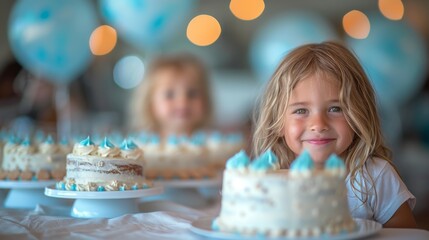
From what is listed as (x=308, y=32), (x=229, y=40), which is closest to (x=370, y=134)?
(x=308, y=32)

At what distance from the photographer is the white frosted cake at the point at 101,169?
88.6 inches

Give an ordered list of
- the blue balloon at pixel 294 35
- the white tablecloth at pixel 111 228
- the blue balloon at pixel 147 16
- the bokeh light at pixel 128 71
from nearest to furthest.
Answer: the white tablecloth at pixel 111 228 < the blue balloon at pixel 147 16 < the blue balloon at pixel 294 35 < the bokeh light at pixel 128 71

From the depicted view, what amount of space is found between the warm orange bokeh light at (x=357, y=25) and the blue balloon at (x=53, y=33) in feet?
9.09

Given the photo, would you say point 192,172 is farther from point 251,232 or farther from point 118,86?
point 118,86

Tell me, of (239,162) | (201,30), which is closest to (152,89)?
(239,162)

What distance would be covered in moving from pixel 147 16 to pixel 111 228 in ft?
9.76

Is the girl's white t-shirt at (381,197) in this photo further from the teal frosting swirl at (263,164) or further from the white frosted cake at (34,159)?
the white frosted cake at (34,159)

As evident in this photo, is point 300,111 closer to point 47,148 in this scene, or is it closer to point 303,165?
point 303,165

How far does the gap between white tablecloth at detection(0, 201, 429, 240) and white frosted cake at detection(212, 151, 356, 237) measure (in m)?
0.15

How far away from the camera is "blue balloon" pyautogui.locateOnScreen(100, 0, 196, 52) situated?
4.68m

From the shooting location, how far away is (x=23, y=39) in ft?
15.8

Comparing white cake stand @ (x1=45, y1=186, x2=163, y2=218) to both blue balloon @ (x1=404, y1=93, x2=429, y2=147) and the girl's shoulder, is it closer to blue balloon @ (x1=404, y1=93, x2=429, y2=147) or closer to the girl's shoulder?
the girl's shoulder

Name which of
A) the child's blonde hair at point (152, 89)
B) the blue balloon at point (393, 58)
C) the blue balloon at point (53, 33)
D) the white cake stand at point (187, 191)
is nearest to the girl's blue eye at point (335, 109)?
the white cake stand at point (187, 191)

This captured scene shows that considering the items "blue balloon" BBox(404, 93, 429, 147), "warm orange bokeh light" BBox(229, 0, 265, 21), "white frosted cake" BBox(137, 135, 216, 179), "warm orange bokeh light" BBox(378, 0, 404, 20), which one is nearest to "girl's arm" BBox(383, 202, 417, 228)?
"white frosted cake" BBox(137, 135, 216, 179)
